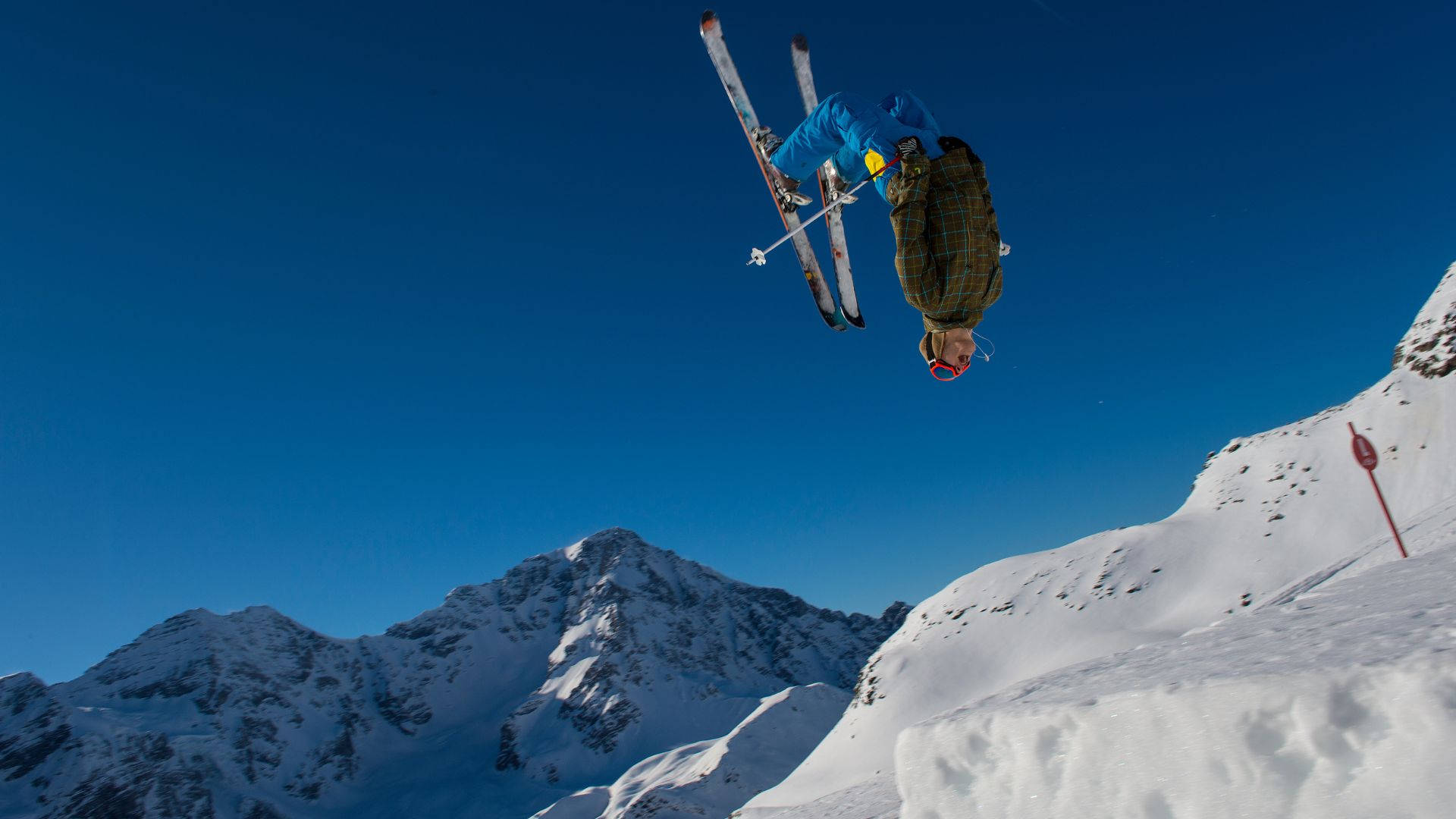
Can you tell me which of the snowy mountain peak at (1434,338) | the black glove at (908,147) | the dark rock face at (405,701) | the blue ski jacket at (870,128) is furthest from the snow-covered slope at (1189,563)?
the dark rock face at (405,701)

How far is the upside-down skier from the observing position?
677 cm

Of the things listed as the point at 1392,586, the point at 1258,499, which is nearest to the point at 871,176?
the point at 1392,586

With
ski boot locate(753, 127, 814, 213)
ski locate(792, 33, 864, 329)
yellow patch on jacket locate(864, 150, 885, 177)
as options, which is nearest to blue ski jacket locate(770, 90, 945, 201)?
yellow patch on jacket locate(864, 150, 885, 177)

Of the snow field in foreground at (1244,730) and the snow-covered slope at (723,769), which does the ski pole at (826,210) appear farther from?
the snow-covered slope at (723,769)

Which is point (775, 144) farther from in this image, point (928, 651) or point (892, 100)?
point (928, 651)

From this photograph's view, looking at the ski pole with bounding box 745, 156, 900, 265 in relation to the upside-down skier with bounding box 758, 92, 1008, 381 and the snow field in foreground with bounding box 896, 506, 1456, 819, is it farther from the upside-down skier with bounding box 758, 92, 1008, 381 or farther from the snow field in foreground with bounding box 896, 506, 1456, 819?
the snow field in foreground with bounding box 896, 506, 1456, 819

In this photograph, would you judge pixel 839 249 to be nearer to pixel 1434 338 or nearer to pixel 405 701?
pixel 1434 338

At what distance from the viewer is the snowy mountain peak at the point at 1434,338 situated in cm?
3131

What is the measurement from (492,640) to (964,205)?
7681 inches

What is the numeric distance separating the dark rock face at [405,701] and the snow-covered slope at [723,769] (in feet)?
107

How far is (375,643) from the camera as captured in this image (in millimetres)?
182500

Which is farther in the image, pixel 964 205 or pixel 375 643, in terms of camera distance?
pixel 375 643

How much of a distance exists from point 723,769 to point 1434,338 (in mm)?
71256

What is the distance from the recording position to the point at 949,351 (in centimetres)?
731
